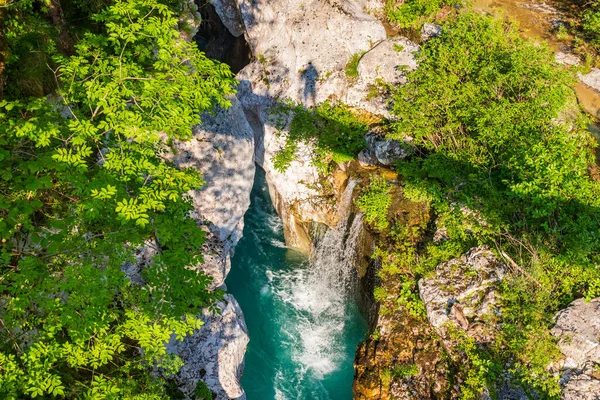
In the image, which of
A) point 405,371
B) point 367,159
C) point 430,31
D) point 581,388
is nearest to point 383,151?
point 367,159

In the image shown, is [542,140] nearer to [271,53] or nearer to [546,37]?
[546,37]

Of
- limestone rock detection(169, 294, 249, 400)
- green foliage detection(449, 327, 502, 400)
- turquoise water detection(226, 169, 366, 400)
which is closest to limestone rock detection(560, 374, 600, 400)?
green foliage detection(449, 327, 502, 400)

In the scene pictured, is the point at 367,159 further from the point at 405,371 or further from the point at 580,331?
the point at 580,331

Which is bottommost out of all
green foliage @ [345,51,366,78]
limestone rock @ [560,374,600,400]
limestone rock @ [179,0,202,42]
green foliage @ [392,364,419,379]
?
green foliage @ [392,364,419,379]

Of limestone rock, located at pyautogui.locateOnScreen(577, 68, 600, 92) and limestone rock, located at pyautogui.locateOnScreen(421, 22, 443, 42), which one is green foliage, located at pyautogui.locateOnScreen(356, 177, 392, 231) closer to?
limestone rock, located at pyautogui.locateOnScreen(421, 22, 443, 42)

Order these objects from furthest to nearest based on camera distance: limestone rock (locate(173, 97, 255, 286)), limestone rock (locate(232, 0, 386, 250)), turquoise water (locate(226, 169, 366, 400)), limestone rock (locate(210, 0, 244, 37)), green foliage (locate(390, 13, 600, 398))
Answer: limestone rock (locate(210, 0, 244, 37)) → limestone rock (locate(232, 0, 386, 250)) → turquoise water (locate(226, 169, 366, 400)) → limestone rock (locate(173, 97, 255, 286)) → green foliage (locate(390, 13, 600, 398))

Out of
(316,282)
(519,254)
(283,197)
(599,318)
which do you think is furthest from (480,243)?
(283,197)

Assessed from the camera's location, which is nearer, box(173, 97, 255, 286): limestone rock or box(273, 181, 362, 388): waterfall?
→ box(173, 97, 255, 286): limestone rock
